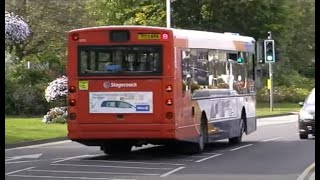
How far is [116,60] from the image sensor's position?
63.9ft

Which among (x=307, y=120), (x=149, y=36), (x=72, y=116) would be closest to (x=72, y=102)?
(x=72, y=116)

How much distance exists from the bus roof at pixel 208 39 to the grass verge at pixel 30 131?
6892 millimetres

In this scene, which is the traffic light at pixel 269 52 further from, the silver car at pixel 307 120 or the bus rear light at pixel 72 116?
the bus rear light at pixel 72 116

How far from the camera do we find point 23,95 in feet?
134

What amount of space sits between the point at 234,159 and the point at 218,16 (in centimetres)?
3715

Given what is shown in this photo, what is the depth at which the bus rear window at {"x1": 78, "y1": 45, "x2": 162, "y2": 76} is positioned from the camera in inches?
762

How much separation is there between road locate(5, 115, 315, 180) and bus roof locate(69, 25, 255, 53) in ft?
9.04

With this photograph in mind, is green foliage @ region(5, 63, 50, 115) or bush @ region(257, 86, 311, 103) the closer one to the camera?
green foliage @ region(5, 63, 50, 115)

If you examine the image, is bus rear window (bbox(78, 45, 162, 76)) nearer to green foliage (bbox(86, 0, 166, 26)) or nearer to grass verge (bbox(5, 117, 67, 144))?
grass verge (bbox(5, 117, 67, 144))

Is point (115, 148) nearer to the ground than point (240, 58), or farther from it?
nearer to the ground

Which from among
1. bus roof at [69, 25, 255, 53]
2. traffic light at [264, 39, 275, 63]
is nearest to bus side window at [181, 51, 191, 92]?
bus roof at [69, 25, 255, 53]

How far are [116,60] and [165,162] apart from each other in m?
2.69

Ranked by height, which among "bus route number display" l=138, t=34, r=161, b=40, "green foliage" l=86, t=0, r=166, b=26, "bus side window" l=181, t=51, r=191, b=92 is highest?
"green foliage" l=86, t=0, r=166, b=26

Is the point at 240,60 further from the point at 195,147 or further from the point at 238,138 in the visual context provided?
the point at 195,147
